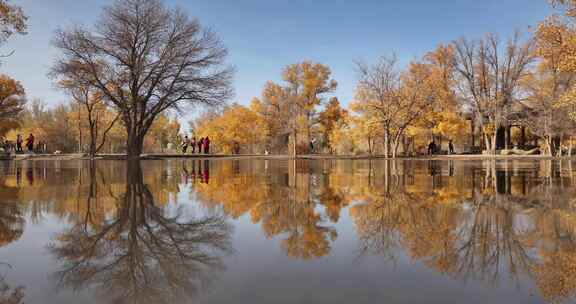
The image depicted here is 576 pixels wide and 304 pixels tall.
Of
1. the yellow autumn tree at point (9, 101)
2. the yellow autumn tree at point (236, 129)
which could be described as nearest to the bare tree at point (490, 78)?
the yellow autumn tree at point (236, 129)

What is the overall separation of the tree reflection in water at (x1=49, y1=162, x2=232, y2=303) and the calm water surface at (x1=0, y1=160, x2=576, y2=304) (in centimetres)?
1

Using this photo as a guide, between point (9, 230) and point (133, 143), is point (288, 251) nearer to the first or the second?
point (9, 230)

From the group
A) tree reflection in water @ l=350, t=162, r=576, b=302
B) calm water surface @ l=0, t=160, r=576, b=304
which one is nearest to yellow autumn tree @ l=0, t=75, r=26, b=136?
calm water surface @ l=0, t=160, r=576, b=304

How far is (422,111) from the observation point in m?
31.9

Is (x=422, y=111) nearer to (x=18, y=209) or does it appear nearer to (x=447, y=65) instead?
(x=447, y=65)

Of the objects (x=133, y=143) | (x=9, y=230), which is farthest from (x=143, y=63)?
(x=9, y=230)

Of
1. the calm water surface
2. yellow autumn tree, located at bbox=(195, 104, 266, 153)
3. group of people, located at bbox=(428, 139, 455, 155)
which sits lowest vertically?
the calm water surface

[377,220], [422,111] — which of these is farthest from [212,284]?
[422,111]

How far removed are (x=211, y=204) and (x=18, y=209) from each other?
279 cm

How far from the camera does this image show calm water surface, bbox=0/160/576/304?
2.47 m

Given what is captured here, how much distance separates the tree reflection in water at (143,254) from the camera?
257cm

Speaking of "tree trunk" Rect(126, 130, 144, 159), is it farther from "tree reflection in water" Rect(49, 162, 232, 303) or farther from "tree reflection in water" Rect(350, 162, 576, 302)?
"tree reflection in water" Rect(350, 162, 576, 302)

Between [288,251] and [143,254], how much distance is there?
4.19ft

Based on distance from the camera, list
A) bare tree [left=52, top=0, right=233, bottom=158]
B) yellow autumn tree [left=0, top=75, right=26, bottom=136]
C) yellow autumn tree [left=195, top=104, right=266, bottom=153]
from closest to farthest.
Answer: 1. bare tree [left=52, top=0, right=233, bottom=158]
2. yellow autumn tree [left=0, top=75, right=26, bottom=136]
3. yellow autumn tree [left=195, top=104, right=266, bottom=153]
